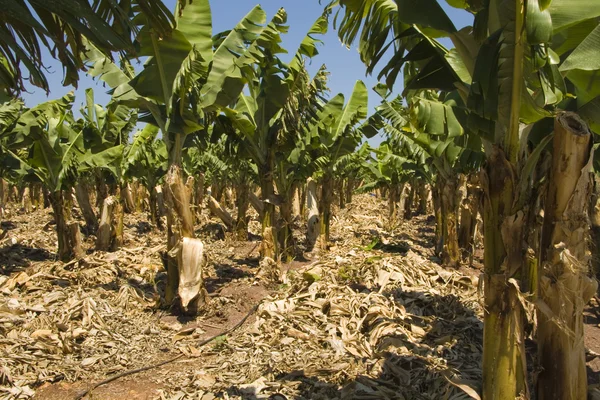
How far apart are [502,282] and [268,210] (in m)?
6.68

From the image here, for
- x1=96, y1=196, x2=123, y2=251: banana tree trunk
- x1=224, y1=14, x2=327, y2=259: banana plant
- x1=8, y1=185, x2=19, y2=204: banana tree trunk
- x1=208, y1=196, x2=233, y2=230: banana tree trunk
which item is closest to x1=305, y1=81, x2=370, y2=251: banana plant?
x1=224, y1=14, x2=327, y2=259: banana plant

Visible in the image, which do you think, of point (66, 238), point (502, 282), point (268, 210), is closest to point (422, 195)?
point (268, 210)

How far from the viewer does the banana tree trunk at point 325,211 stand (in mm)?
12492

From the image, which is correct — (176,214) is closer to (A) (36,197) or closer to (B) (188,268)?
(B) (188,268)

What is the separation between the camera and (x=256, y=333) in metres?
6.21

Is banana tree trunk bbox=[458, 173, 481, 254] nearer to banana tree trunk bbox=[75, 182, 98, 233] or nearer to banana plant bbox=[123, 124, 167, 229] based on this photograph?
banana plant bbox=[123, 124, 167, 229]

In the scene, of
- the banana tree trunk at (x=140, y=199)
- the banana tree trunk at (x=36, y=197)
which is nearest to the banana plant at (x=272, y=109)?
the banana tree trunk at (x=140, y=199)

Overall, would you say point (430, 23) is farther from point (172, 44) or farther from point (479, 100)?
point (172, 44)

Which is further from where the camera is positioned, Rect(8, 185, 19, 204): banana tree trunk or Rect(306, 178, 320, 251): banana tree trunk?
Rect(8, 185, 19, 204): banana tree trunk

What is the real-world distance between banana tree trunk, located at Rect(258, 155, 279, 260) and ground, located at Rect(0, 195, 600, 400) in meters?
0.64

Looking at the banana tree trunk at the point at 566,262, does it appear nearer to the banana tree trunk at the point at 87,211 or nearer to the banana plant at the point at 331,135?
the banana plant at the point at 331,135

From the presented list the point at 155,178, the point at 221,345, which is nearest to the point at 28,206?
the point at 155,178

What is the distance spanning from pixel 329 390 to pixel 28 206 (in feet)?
77.7

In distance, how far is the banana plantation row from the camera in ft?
10.6
